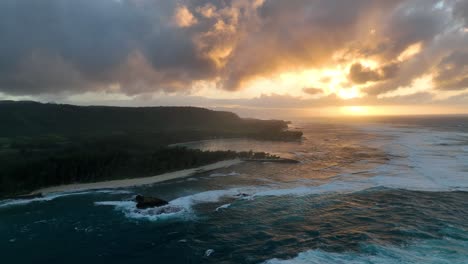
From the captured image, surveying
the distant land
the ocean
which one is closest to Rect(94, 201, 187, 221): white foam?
the ocean

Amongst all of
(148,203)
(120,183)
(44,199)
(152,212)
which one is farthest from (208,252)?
(120,183)

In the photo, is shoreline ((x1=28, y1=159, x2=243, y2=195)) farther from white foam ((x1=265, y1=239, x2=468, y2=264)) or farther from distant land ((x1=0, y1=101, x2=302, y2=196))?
white foam ((x1=265, y1=239, x2=468, y2=264))

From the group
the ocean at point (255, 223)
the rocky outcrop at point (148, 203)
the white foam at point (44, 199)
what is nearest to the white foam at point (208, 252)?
the ocean at point (255, 223)

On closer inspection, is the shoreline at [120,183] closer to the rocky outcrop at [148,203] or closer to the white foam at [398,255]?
the rocky outcrop at [148,203]

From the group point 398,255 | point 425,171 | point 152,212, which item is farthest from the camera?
point 425,171

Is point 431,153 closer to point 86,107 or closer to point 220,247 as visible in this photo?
point 220,247

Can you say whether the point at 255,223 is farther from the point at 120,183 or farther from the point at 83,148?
the point at 83,148
